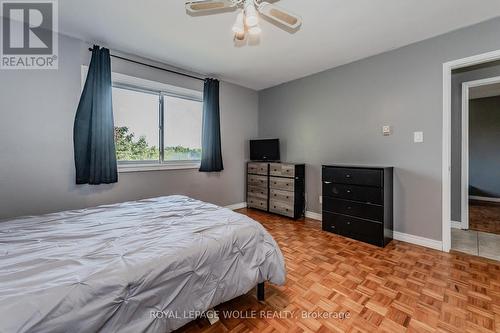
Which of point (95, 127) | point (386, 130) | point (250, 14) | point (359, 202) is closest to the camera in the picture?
point (250, 14)

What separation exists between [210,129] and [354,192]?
2465mm

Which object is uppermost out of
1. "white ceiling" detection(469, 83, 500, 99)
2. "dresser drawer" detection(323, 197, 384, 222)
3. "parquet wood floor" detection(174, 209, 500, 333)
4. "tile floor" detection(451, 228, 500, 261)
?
"white ceiling" detection(469, 83, 500, 99)

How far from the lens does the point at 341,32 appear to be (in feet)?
8.11

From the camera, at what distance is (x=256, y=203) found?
427 cm

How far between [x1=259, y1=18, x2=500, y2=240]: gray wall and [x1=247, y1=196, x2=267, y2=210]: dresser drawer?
810 mm

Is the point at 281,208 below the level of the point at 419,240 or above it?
above

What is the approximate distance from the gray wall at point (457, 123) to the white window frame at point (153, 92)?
394 cm

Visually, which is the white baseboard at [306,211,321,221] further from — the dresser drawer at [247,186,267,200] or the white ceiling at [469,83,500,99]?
the white ceiling at [469,83,500,99]

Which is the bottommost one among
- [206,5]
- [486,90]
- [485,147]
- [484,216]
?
[484,216]

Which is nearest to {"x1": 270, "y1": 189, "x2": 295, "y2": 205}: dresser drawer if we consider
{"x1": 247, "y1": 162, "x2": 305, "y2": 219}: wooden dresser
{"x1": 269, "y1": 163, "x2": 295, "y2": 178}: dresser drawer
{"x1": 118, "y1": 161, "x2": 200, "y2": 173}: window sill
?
{"x1": 247, "y1": 162, "x2": 305, "y2": 219}: wooden dresser

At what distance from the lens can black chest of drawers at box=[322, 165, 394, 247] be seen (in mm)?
2635

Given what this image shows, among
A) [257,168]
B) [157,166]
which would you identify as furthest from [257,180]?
[157,166]

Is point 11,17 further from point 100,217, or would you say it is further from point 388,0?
point 388,0

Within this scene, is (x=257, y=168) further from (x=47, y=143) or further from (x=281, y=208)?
(x=47, y=143)
